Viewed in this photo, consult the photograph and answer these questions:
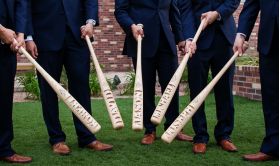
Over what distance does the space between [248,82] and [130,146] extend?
430cm

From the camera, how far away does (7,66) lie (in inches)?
179

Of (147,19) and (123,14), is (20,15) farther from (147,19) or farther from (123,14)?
(147,19)

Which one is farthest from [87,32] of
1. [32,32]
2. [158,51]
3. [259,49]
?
[259,49]

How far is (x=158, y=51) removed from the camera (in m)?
5.38

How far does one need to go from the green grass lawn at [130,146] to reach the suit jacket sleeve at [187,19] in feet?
3.97

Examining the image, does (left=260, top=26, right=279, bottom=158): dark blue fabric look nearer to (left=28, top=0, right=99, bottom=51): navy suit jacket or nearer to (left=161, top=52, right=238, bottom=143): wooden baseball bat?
(left=161, top=52, right=238, bottom=143): wooden baseball bat

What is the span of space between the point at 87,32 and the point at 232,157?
1903 mm

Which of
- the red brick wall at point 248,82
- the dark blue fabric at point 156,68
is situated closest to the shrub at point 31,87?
the red brick wall at point 248,82

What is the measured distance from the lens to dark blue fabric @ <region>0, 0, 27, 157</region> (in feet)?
14.9

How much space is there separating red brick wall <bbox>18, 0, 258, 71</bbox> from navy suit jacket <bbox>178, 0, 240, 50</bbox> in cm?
952

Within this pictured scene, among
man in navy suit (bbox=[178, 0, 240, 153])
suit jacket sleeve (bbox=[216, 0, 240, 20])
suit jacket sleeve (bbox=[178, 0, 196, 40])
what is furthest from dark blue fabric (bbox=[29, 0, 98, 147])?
suit jacket sleeve (bbox=[216, 0, 240, 20])

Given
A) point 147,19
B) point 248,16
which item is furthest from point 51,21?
point 248,16

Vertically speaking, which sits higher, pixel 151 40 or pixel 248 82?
pixel 151 40

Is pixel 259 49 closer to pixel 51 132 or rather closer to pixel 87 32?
pixel 87 32
